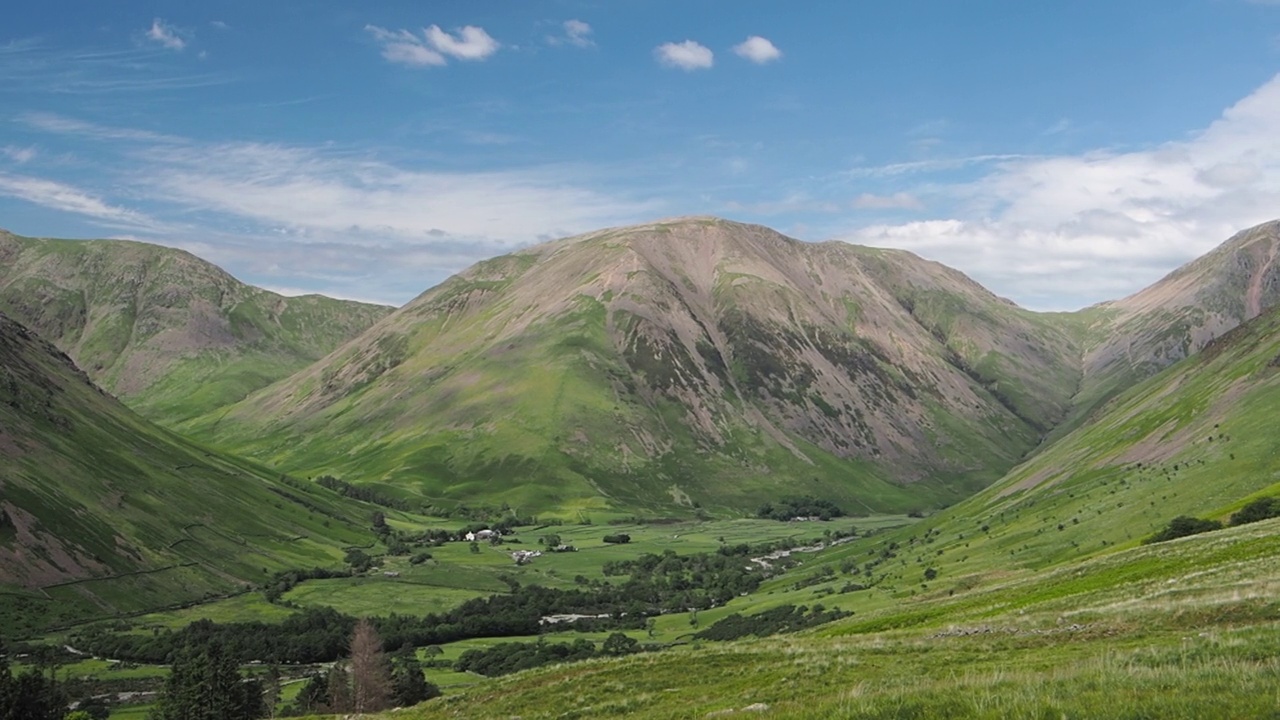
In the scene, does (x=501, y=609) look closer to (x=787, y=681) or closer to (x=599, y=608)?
(x=599, y=608)

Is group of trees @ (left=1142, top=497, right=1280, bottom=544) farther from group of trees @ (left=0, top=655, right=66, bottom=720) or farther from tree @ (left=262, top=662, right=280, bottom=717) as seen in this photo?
group of trees @ (left=0, top=655, right=66, bottom=720)

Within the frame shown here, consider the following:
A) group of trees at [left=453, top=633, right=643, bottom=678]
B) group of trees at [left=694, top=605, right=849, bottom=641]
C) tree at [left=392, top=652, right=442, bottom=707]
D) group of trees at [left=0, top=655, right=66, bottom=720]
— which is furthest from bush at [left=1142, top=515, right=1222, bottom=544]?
group of trees at [left=0, top=655, right=66, bottom=720]

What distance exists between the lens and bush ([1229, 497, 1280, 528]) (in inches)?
3049

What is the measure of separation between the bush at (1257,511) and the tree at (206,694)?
89.2 m

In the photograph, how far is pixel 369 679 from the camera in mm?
98062

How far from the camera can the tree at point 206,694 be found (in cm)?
7875

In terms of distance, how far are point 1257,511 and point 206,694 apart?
9306 cm

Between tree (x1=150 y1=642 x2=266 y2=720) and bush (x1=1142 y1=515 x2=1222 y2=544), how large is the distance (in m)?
85.5

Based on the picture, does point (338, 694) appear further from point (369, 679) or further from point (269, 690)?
point (269, 690)

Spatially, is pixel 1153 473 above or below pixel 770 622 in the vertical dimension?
above

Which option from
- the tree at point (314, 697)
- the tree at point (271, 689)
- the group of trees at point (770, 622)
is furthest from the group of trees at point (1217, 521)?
the tree at point (271, 689)

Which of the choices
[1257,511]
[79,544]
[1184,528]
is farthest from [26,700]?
[79,544]

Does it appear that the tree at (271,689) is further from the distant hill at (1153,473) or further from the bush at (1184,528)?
the bush at (1184,528)

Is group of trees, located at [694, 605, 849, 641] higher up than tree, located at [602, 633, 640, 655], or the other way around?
group of trees, located at [694, 605, 849, 641]
